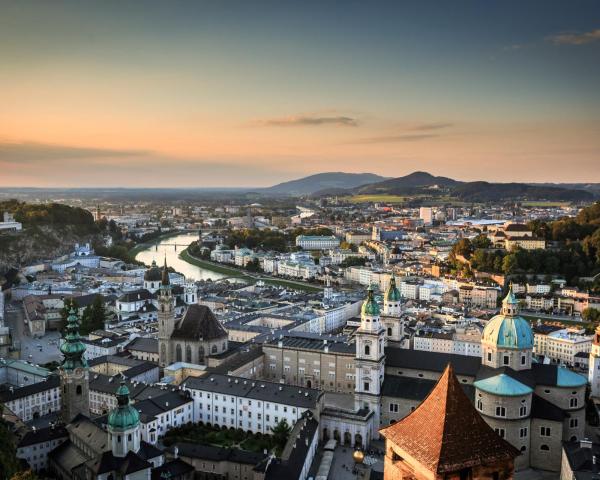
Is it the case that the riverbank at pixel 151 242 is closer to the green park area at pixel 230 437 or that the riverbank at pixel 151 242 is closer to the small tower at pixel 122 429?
the green park area at pixel 230 437

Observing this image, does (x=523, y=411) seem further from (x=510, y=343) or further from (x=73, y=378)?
(x=73, y=378)

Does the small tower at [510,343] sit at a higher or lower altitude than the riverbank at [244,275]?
higher

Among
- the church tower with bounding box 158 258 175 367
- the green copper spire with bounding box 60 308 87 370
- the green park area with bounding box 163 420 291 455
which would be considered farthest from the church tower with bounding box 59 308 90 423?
the church tower with bounding box 158 258 175 367

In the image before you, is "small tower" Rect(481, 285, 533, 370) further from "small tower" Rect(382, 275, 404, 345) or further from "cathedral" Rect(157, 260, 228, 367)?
"cathedral" Rect(157, 260, 228, 367)

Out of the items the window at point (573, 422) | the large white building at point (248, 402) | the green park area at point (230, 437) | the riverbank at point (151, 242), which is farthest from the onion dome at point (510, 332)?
the riverbank at point (151, 242)

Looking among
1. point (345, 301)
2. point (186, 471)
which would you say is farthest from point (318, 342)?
point (345, 301)

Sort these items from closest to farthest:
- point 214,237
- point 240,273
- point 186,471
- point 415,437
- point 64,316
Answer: point 415,437
point 186,471
point 64,316
point 240,273
point 214,237

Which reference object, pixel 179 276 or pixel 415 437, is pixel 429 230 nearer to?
pixel 179 276
